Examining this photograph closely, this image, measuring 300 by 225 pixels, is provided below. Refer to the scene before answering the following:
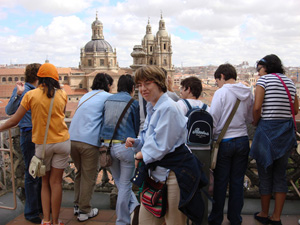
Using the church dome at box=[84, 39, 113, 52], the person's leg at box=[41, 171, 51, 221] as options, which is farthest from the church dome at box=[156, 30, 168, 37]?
the person's leg at box=[41, 171, 51, 221]

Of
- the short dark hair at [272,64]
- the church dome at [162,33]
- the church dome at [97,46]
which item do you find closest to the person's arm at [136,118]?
the short dark hair at [272,64]

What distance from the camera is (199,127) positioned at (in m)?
2.36

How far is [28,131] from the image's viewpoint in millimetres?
2859

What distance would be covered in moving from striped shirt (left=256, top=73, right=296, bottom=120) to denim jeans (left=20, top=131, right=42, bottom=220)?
231 cm

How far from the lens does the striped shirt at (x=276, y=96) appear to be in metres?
2.57

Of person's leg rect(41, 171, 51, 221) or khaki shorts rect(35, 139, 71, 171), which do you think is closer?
khaki shorts rect(35, 139, 71, 171)

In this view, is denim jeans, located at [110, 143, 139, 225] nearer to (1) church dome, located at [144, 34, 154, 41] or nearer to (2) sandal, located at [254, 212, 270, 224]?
(2) sandal, located at [254, 212, 270, 224]

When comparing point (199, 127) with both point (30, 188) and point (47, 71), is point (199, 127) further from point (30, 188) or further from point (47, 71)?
point (30, 188)

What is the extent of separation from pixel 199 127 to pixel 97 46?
239ft

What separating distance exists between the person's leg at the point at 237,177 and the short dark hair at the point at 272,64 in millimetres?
690

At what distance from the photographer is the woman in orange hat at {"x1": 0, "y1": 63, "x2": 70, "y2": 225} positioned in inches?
101

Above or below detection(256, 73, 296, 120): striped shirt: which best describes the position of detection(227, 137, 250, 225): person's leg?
below

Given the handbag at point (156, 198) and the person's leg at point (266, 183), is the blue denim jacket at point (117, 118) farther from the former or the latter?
the person's leg at point (266, 183)

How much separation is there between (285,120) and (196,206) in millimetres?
1266
